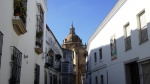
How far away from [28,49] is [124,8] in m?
7.59

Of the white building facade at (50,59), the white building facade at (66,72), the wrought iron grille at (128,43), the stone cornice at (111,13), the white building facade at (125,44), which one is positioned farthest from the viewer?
the white building facade at (66,72)

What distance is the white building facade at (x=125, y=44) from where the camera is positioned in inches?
484

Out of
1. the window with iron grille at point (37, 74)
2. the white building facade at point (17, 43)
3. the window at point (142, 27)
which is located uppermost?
the window at point (142, 27)

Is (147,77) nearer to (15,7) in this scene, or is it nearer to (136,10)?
(136,10)

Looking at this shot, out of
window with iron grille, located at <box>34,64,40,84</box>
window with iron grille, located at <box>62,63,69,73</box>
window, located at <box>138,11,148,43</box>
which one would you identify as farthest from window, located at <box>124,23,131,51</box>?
window with iron grille, located at <box>62,63,69,73</box>

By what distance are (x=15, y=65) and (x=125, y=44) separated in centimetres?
891

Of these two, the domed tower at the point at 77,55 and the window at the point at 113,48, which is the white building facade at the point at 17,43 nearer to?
the window at the point at 113,48

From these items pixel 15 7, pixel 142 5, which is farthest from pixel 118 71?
pixel 15 7

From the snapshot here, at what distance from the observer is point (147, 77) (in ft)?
39.5

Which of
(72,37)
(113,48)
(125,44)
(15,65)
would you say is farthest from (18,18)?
(72,37)

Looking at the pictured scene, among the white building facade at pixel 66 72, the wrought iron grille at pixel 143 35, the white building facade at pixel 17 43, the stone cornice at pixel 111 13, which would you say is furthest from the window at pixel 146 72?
the white building facade at pixel 66 72

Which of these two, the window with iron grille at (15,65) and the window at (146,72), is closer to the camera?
the window with iron grille at (15,65)

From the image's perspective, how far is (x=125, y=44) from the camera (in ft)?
49.7

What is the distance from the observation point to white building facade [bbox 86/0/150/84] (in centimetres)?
1230
